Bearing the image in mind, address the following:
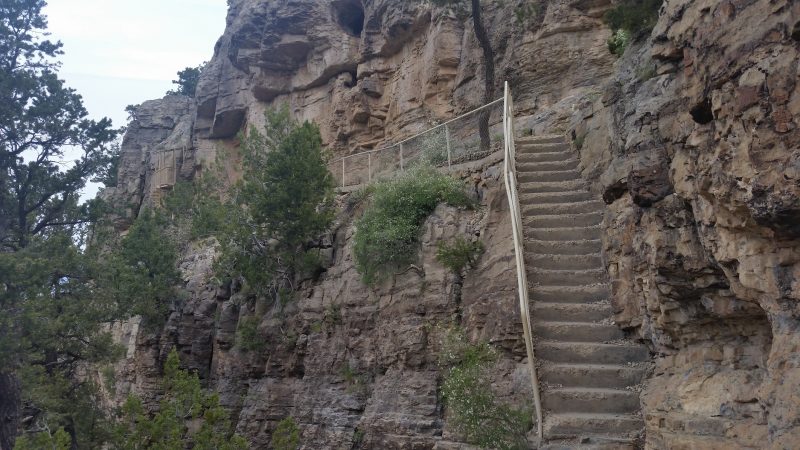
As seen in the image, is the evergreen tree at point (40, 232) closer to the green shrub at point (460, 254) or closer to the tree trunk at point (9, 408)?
the tree trunk at point (9, 408)

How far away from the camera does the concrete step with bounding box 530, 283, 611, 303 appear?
6.88 meters

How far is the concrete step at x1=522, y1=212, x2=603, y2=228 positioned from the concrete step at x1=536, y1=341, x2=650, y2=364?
7.28ft

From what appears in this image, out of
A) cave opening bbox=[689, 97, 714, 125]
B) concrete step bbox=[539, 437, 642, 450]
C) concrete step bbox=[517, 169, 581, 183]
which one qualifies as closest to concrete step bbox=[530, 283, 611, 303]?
concrete step bbox=[539, 437, 642, 450]

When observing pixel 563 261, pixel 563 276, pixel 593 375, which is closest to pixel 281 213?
pixel 563 261

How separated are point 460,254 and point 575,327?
10.1 feet

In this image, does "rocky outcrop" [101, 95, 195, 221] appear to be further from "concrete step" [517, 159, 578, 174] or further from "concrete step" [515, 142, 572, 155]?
"concrete step" [517, 159, 578, 174]

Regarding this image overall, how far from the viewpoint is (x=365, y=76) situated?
2273 centimetres

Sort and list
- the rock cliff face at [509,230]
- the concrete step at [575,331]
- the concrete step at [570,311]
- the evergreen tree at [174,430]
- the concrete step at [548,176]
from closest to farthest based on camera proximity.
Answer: the rock cliff face at [509,230] < the concrete step at [575,331] < the concrete step at [570,311] < the evergreen tree at [174,430] < the concrete step at [548,176]

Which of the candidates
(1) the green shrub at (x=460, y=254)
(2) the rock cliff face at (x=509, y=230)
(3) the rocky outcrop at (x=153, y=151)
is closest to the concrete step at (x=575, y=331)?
(2) the rock cliff face at (x=509, y=230)

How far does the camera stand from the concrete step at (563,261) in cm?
736

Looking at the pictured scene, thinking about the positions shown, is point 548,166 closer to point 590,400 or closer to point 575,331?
point 575,331

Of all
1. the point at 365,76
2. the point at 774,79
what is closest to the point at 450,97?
the point at 365,76

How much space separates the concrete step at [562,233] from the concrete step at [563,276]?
0.71 meters

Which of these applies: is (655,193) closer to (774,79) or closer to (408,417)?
(774,79)
